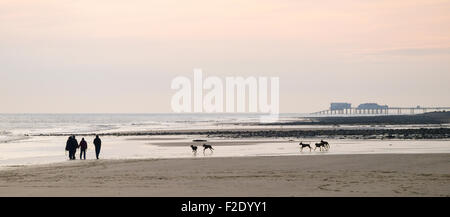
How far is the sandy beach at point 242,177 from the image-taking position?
58.5 feet

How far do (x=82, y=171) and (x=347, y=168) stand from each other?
933 centimetres

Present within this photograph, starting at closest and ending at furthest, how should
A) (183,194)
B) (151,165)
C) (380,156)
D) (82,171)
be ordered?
(183,194) < (82,171) < (151,165) < (380,156)

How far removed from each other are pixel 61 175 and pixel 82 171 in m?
1.68

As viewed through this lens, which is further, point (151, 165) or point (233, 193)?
point (151, 165)

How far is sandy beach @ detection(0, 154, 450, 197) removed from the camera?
1784 cm

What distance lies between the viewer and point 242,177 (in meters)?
21.7
